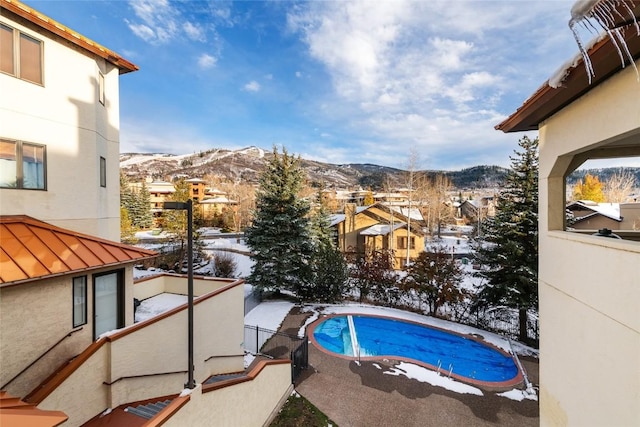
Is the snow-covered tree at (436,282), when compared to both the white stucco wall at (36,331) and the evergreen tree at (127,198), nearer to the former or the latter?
the white stucco wall at (36,331)

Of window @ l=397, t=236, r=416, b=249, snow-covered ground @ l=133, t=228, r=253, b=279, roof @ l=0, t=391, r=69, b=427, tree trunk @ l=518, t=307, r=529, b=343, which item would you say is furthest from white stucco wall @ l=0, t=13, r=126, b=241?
window @ l=397, t=236, r=416, b=249

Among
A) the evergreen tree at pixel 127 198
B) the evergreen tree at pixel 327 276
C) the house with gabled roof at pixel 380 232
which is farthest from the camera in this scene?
the evergreen tree at pixel 127 198

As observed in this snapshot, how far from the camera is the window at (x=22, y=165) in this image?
20.2 feet

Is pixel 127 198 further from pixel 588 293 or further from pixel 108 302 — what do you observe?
pixel 588 293

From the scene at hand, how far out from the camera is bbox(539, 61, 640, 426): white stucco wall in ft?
10.2

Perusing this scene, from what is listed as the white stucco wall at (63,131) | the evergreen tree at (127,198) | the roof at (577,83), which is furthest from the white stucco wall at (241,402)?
the evergreen tree at (127,198)

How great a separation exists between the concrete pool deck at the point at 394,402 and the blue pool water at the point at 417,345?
158 cm

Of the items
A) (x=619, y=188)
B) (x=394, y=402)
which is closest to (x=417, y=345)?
(x=394, y=402)

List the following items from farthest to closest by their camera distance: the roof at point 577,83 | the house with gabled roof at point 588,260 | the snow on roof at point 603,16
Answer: the house with gabled roof at point 588,260 < the roof at point 577,83 < the snow on roof at point 603,16

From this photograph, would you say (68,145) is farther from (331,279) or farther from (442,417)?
(331,279)

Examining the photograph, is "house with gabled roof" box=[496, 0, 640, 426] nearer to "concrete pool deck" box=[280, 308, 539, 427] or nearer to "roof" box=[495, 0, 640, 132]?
"roof" box=[495, 0, 640, 132]

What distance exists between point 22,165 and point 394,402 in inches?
474

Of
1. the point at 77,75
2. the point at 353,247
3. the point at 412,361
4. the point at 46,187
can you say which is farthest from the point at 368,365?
the point at 353,247

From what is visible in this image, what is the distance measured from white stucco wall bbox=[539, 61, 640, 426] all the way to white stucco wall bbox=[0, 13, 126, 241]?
10342 mm
